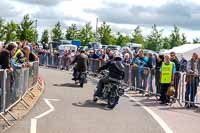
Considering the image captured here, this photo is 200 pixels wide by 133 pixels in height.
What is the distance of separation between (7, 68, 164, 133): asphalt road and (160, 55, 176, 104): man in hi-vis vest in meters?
1.23

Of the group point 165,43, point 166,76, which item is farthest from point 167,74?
point 165,43

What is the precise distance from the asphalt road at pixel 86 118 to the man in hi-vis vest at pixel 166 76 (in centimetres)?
123

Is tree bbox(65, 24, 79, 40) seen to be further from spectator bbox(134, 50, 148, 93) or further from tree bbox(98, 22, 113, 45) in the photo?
spectator bbox(134, 50, 148, 93)

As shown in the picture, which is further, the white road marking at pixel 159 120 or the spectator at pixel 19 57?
the spectator at pixel 19 57

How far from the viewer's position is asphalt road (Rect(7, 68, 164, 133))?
1270 cm

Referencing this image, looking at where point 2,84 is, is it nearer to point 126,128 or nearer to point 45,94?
point 126,128

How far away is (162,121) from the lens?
14867 mm

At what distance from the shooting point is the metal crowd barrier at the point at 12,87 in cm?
1342

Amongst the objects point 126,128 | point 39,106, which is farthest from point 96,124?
point 39,106

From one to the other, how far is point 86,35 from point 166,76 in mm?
72888

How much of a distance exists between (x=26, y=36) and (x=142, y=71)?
62491 millimetres

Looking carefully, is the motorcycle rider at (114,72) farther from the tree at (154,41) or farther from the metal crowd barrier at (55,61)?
the tree at (154,41)

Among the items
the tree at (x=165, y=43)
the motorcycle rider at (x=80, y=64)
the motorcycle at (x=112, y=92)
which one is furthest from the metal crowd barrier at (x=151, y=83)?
the tree at (x=165, y=43)

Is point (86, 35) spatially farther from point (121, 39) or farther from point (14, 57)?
point (14, 57)
